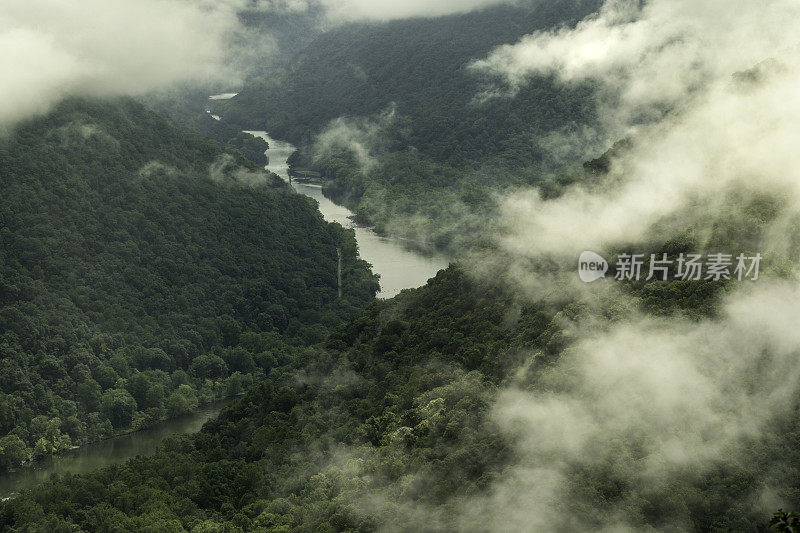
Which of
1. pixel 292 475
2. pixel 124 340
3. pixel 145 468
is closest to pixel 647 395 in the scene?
pixel 292 475

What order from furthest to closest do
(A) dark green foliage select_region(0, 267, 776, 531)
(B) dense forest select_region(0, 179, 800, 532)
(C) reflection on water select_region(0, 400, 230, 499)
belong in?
(C) reflection on water select_region(0, 400, 230, 499)
(A) dark green foliage select_region(0, 267, 776, 531)
(B) dense forest select_region(0, 179, 800, 532)

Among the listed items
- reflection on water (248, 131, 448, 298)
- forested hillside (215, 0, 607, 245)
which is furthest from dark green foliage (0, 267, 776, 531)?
forested hillside (215, 0, 607, 245)

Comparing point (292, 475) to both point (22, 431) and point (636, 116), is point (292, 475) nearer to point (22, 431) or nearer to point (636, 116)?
point (22, 431)

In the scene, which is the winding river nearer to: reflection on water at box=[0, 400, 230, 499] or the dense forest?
reflection on water at box=[0, 400, 230, 499]

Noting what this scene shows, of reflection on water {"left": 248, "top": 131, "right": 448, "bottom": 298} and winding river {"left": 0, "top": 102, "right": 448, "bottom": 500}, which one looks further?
reflection on water {"left": 248, "top": 131, "right": 448, "bottom": 298}

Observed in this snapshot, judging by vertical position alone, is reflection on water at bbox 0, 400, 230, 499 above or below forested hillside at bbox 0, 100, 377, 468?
below

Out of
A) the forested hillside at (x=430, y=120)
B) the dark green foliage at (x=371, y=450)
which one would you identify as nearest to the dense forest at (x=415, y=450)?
the dark green foliage at (x=371, y=450)

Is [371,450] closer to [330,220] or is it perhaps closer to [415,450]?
[415,450]
